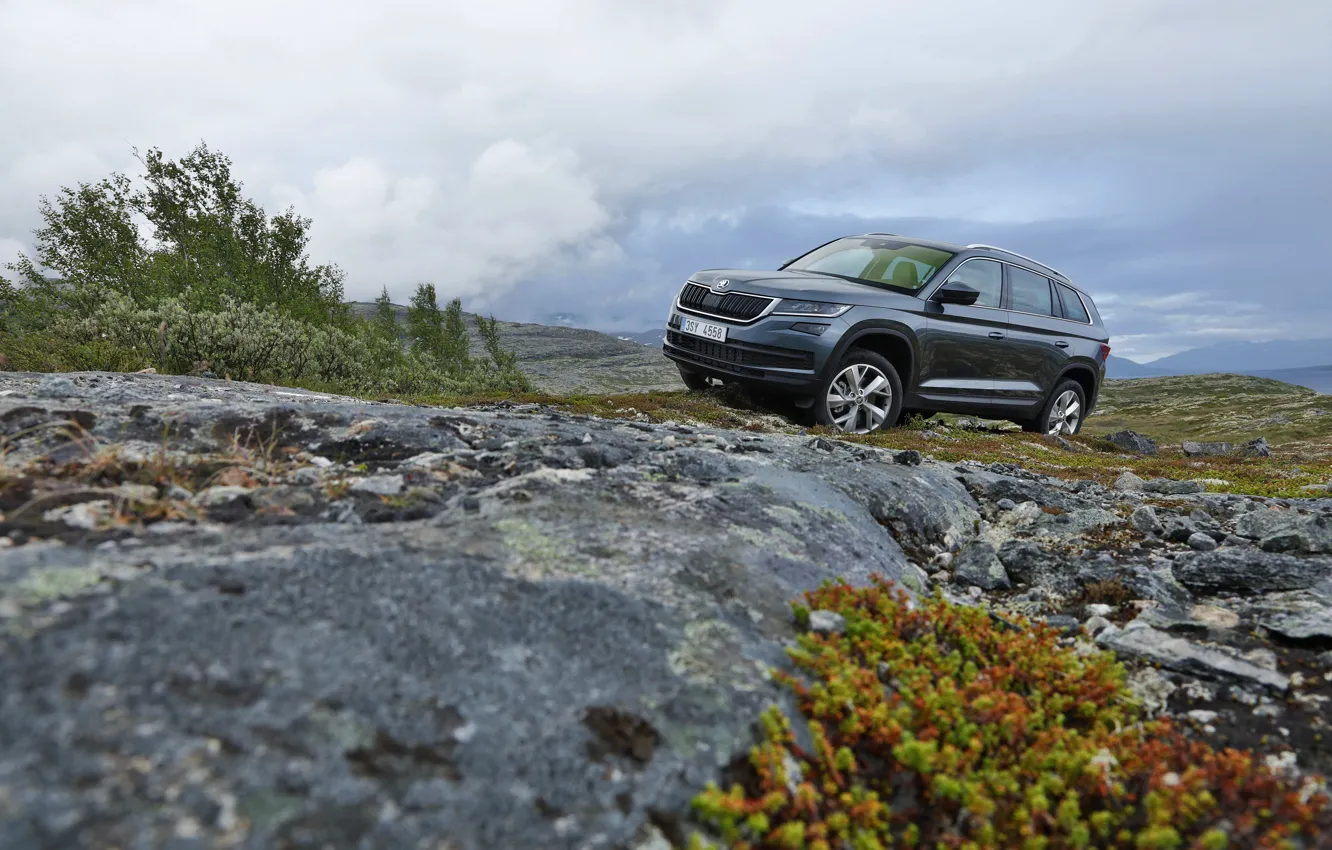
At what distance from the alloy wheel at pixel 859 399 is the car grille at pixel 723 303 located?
1584 millimetres

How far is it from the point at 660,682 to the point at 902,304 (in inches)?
344

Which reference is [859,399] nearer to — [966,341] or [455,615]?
[966,341]

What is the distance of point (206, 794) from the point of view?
4.31 feet

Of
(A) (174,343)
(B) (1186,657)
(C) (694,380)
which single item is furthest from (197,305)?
(B) (1186,657)

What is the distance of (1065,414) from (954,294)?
576cm

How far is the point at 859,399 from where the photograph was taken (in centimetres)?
974

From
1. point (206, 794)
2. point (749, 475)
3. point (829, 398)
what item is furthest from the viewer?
point (829, 398)

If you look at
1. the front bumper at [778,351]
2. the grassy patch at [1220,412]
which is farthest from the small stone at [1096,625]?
the grassy patch at [1220,412]

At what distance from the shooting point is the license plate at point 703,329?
9344 mm

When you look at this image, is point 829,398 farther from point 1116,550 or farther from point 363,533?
point 363,533

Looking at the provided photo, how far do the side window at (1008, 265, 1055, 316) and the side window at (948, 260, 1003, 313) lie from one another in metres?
0.36

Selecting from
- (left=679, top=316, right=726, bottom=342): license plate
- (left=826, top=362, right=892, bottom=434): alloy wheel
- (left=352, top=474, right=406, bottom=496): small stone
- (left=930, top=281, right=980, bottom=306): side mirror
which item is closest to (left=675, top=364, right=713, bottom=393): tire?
(left=679, top=316, right=726, bottom=342): license plate

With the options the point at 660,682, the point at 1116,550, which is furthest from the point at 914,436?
the point at 660,682

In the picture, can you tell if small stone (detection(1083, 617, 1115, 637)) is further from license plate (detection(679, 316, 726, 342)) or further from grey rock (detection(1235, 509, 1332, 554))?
license plate (detection(679, 316, 726, 342))
